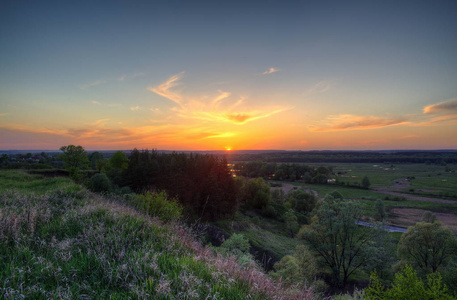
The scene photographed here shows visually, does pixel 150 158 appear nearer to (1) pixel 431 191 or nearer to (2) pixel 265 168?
(2) pixel 265 168

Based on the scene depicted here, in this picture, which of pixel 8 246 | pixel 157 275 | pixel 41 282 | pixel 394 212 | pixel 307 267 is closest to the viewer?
pixel 41 282

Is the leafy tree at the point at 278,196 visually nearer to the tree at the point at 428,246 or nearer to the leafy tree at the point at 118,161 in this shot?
the tree at the point at 428,246

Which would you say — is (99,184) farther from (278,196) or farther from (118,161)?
(278,196)

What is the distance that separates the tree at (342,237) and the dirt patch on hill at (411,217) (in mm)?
46579

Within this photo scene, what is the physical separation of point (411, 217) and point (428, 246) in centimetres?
5103

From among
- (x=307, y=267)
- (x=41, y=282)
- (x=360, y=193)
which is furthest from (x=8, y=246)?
(x=360, y=193)

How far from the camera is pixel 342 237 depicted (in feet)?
97.3

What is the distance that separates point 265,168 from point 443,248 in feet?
357

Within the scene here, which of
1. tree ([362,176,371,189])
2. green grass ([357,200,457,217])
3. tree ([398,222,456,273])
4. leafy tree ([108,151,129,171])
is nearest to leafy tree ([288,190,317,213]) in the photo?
green grass ([357,200,457,217])

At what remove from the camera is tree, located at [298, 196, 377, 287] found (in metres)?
28.2

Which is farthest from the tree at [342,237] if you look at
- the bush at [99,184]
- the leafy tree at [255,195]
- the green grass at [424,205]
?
the green grass at [424,205]

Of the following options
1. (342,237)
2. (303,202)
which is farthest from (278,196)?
(342,237)

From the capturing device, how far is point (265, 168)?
13588cm

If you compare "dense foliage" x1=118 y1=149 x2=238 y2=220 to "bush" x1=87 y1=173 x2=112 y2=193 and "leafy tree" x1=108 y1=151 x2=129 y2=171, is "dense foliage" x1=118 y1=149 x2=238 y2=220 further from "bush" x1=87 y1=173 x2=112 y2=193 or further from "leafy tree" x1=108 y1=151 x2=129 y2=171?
"leafy tree" x1=108 y1=151 x2=129 y2=171
